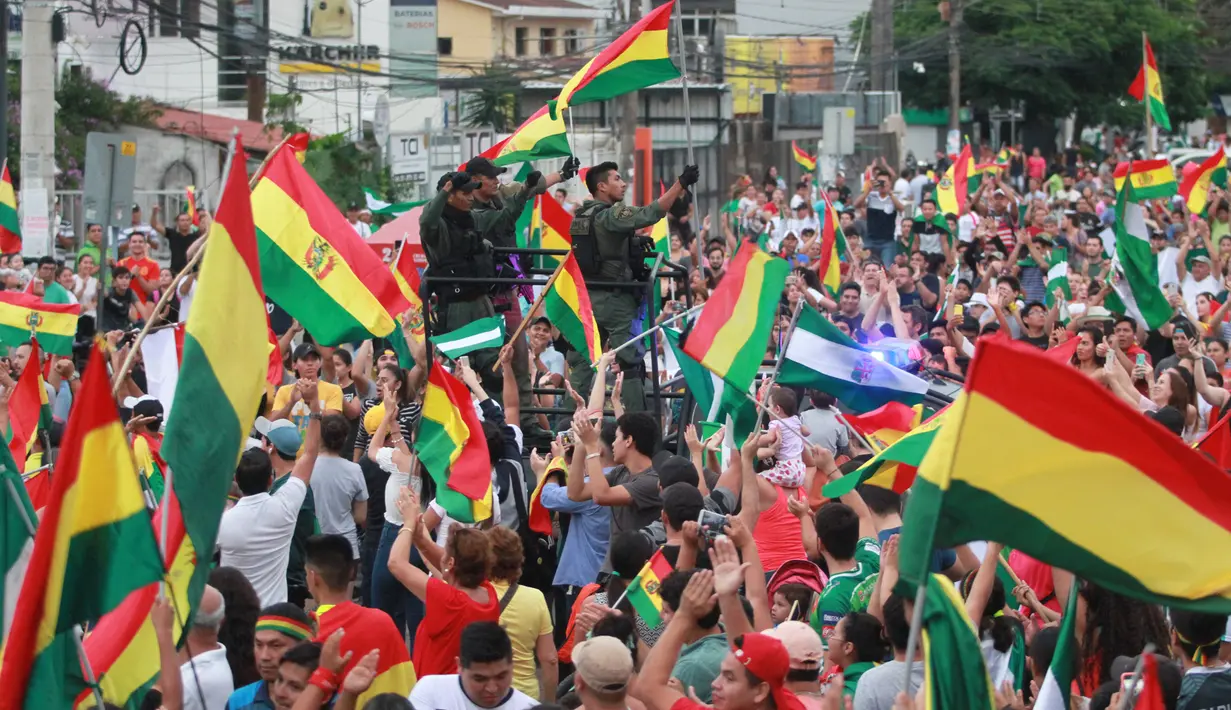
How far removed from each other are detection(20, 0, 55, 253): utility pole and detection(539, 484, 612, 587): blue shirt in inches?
564

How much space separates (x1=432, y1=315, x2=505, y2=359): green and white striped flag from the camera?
10865 millimetres

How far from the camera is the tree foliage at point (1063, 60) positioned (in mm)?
54844

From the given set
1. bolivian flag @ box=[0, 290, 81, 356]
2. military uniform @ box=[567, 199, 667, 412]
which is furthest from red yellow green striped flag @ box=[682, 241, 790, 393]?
bolivian flag @ box=[0, 290, 81, 356]

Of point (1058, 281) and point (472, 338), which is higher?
point (1058, 281)

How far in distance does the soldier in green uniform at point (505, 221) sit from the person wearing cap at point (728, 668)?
220 inches

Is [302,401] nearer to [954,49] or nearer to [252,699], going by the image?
[252,699]

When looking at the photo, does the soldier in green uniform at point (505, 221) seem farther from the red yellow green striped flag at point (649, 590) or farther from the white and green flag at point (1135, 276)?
the white and green flag at point (1135, 276)

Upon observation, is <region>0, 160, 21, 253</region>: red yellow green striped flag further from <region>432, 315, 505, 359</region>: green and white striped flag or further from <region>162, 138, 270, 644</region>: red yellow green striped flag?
<region>162, 138, 270, 644</region>: red yellow green striped flag

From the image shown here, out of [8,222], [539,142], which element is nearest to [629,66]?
[539,142]

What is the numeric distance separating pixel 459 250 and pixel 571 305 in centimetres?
127

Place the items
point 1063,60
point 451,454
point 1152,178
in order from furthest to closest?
point 1063,60 < point 1152,178 < point 451,454

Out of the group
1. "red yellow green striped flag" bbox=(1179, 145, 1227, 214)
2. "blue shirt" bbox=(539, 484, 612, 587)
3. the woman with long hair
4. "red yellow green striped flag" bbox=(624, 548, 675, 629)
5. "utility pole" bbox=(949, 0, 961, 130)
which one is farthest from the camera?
"utility pole" bbox=(949, 0, 961, 130)

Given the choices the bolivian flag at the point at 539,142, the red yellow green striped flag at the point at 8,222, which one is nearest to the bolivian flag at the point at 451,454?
the bolivian flag at the point at 539,142

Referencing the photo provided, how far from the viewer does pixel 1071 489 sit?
173 inches
